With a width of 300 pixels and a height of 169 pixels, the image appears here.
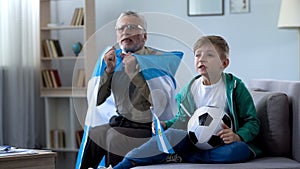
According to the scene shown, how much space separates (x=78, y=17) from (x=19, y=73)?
2.31 feet

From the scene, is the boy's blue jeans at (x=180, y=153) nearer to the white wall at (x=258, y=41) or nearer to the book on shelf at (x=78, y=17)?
the white wall at (x=258, y=41)

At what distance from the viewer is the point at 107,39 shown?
124 inches

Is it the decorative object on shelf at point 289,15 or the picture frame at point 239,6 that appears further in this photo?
the picture frame at point 239,6

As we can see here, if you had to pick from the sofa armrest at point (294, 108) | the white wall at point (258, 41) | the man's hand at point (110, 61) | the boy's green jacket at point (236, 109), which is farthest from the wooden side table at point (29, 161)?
the white wall at point (258, 41)

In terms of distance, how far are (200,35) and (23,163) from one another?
3.43 ft

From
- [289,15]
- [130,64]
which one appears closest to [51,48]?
[289,15]

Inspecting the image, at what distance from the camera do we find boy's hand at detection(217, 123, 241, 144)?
9.40 feet

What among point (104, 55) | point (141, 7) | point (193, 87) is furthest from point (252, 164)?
point (141, 7)

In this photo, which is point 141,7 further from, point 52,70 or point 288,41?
point 288,41

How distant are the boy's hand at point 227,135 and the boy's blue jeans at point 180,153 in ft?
0.08

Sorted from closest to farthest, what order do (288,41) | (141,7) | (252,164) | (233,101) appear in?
(252,164) → (233,101) → (288,41) → (141,7)

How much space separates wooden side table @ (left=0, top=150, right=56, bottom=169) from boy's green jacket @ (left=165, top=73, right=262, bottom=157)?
2.07 feet

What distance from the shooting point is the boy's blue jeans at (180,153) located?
283 centimetres

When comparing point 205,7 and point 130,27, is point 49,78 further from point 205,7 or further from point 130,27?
point 130,27
